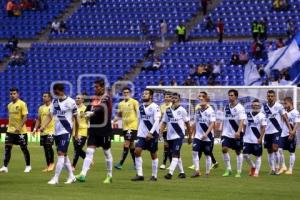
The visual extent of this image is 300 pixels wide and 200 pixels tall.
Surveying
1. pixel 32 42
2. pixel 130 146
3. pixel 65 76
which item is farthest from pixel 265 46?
pixel 130 146

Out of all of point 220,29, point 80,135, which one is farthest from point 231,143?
point 220,29

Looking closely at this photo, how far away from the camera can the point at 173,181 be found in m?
21.2

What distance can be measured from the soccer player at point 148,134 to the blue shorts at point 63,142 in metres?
1.91

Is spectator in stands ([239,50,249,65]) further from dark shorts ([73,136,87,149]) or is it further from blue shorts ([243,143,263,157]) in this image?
blue shorts ([243,143,263,157])

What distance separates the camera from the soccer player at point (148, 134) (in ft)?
69.4

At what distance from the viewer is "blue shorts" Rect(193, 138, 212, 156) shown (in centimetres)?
2278

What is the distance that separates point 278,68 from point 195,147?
2159cm

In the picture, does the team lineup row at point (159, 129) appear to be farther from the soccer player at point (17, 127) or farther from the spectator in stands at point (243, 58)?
the spectator in stands at point (243, 58)

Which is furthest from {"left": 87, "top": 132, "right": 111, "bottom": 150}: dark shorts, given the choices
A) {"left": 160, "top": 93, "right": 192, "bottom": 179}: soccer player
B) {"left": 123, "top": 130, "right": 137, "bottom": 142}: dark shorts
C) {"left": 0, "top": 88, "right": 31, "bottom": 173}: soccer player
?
{"left": 123, "top": 130, "right": 137, "bottom": 142}: dark shorts

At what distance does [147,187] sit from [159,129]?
2923 millimetres

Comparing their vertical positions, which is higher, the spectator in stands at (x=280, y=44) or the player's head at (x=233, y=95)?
the spectator in stands at (x=280, y=44)

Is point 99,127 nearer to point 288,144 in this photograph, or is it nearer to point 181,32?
point 288,144

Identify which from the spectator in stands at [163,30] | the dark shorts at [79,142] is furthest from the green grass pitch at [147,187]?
the spectator in stands at [163,30]

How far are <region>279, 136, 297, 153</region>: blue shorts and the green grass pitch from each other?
2.22 feet
